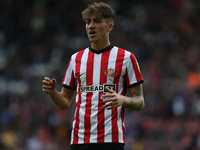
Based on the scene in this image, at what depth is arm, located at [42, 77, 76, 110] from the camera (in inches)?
144

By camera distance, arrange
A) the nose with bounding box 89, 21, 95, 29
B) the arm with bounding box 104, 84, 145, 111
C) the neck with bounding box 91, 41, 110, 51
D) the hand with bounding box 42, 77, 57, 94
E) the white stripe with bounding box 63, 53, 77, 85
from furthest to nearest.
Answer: the white stripe with bounding box 63, 53, 77, 85
the neck with bounding box 91, 41, 110, 51
the nose with bounding box 89, 21, 95, 29
the hand with bounding box 42, 77, 57, 94
the arm with bounding box 104, 84, 145, 111

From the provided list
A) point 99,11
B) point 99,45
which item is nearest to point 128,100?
point 99,45

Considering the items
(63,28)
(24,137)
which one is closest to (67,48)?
(63,28)

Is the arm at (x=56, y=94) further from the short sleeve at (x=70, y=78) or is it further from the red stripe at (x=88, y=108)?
the red stripe at (x=88, y=108)

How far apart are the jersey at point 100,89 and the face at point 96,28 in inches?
6.1

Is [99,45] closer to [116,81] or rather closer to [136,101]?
[116,81]

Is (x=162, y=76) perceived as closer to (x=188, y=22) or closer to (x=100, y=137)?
(x=188, y=22)

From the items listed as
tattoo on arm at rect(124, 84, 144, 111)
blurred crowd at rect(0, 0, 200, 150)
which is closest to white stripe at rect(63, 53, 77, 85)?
tattoo on arm at rect(124, 84, 144, 111)

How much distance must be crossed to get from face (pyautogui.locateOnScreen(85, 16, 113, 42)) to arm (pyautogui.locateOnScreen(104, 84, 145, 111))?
604 millimetres

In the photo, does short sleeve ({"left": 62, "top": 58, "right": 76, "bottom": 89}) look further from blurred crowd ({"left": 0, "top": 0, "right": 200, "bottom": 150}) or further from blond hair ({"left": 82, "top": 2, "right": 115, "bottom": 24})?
blurred crowd ({"left": 0, "top": 0, "right": 200, "bottom": 150})

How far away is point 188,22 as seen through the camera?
Result: 48.9 ft

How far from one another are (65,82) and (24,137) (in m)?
7.37

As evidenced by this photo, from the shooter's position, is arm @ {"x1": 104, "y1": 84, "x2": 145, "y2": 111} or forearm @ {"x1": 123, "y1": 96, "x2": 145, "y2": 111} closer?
arm @ {"x1": 104, "y1": 84, "x2": 145, "y2": 111}

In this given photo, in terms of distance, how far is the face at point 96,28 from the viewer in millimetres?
3777
